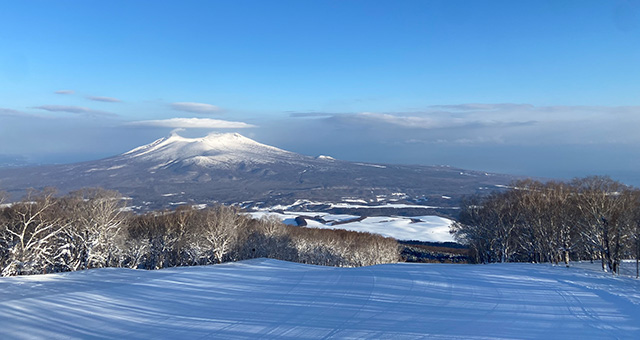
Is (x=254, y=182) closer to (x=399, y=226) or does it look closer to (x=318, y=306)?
(x=399, y=226)

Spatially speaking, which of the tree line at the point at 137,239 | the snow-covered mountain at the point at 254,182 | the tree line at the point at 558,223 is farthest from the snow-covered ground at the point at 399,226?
the tree line at the point at 558,223

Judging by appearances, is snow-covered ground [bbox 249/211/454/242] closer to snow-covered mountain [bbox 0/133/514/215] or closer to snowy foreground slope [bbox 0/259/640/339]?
snow-covered mountain [bbox 0/133/514/215]

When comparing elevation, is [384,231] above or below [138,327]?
below

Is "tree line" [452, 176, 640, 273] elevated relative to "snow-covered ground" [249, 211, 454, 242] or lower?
elevated

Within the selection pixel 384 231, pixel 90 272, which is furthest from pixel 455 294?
pixel 384 231

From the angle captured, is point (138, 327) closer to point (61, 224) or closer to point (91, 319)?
point (91, 319)

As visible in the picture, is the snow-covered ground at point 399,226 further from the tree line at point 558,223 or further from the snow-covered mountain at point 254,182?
the tree line at point 558,223

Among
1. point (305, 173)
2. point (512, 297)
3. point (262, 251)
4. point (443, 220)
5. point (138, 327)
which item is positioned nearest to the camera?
point (138, 327)

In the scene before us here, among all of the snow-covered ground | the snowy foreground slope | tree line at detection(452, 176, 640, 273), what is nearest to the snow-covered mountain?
the snow-covered ground
